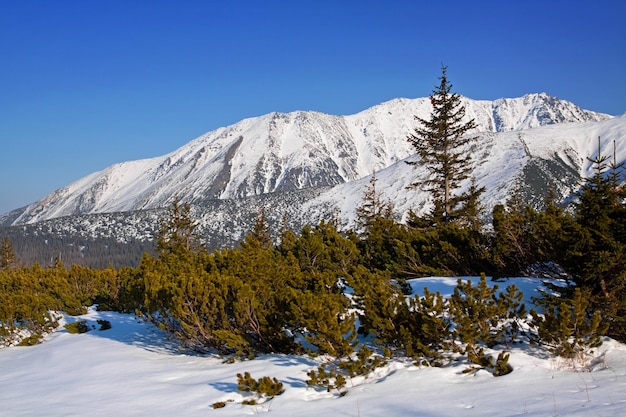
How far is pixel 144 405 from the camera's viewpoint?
21.5 ft

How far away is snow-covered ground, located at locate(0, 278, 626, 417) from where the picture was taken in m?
5.36

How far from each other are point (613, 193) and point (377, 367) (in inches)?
185

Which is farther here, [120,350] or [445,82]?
[445,82]

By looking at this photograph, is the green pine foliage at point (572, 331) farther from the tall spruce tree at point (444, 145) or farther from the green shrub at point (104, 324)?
the tall spruce tree at point (444, 145)

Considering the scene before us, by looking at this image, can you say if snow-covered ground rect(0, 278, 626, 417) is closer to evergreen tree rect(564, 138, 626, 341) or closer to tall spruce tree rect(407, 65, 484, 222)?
evergreen tree rect(564, 138, 626, 341)

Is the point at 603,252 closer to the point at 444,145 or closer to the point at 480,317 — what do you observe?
the point at 480,317

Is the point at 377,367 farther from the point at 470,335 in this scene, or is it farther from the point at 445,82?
the point at 445,82

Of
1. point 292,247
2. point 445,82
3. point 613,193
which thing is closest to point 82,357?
→ point 292,247

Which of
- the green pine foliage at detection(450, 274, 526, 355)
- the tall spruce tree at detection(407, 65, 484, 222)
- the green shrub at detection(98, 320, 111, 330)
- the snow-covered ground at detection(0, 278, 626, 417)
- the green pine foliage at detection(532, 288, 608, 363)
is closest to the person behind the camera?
the snow-covered ground at detection(0, 278, 626, 417)

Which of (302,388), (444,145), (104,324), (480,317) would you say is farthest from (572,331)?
(444,145)

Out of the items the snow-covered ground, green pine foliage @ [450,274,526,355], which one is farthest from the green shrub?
green pine foliage @ [450,274,526,355]

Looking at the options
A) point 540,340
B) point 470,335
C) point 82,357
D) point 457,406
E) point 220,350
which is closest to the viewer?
point 457,406

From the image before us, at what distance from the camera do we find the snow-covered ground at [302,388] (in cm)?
536

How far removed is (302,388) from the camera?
21.8ft
